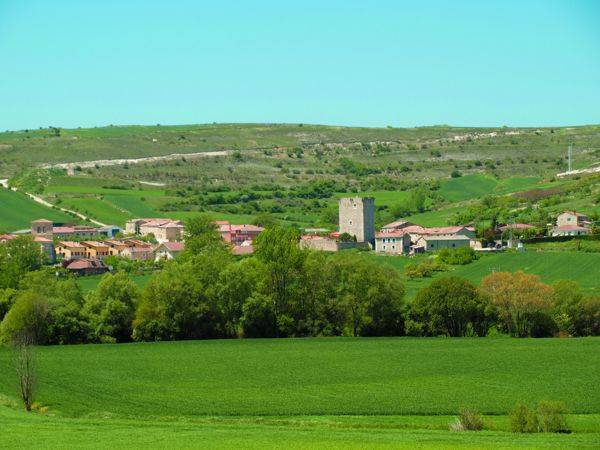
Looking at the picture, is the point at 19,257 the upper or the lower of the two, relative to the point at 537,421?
upper

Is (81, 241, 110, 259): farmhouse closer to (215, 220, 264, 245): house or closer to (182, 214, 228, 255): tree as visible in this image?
(182, 214, 228, 255): tree

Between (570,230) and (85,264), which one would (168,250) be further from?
(570,230)

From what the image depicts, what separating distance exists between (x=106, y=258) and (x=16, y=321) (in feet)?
135

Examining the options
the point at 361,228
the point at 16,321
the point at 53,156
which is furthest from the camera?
the point at 53,156

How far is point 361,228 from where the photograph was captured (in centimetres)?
10875

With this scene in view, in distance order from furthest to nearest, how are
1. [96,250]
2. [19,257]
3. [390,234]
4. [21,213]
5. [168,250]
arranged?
[21,213]
[96,250]
[390,234]
[168,250]
[19,257]

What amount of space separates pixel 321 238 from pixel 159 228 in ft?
67.5

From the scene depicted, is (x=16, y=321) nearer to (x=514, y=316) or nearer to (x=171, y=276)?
(x=171, y=276)

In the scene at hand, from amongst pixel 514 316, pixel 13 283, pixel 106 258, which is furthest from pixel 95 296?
pixel 106 258

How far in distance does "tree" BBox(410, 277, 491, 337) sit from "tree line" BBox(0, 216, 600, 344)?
0.05 meters

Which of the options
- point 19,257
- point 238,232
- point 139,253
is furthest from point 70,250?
point 19,257

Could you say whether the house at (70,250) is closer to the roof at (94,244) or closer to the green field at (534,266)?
the roof at (94,244)

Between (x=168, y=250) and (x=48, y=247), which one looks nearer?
(x=168, y=250)

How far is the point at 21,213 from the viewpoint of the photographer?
5020 inches
